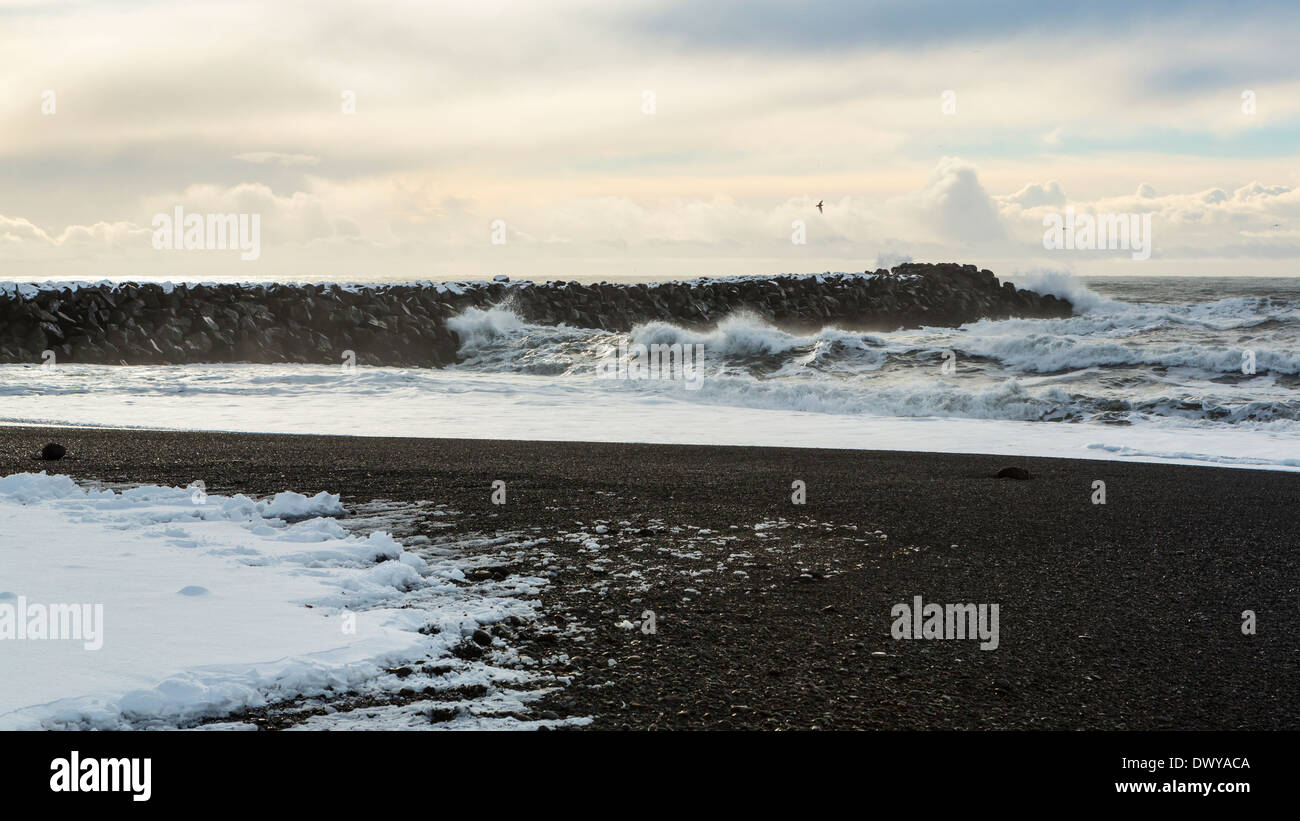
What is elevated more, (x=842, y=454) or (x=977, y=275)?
(x=977, y=275)

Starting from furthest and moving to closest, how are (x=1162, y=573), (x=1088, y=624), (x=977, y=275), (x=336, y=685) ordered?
(x=977, y=275) < (x=1162, y=573) < (x=1088, y=624) < (x=336, y=685)

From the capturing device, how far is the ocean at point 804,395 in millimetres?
13961

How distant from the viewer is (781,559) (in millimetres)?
6195

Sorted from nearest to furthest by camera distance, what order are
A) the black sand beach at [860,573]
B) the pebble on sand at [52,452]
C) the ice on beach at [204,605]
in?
the ice on beach at [204,605] → the black sand beach at [860,573] → the pebble on sand at [52,452]

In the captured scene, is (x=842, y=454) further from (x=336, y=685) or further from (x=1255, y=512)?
(x=336, y=685)

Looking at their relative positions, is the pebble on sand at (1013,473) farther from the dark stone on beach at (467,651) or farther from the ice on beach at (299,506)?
the dark stone on beach at (467,651)

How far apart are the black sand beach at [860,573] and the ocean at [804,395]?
285cm

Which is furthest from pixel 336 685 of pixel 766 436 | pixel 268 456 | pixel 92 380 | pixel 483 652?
pixel 92 380

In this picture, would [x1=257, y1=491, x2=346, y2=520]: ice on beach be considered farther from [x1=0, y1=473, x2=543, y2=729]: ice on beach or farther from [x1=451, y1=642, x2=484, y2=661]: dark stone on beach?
[x1=451, y1=642, x2=484, y2=661]: dark stone on beach

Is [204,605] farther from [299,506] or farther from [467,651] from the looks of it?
[299,506]

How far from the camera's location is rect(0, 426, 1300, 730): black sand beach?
3.85m

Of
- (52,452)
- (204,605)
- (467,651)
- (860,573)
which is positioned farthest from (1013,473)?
(52,452)

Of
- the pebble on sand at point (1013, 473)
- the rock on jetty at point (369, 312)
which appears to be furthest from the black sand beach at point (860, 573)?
the rock on jetty at point (369, 312)
